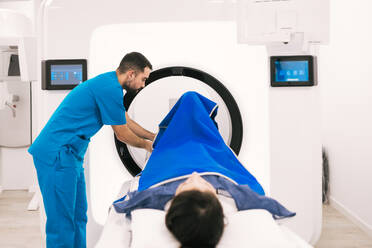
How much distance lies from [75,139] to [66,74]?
13.4 inches

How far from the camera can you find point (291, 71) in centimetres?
194

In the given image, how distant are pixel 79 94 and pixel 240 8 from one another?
84 cm

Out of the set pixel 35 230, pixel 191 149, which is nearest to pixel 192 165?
pixel 191 149

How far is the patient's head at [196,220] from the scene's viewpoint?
105cm

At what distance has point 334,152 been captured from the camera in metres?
3.42

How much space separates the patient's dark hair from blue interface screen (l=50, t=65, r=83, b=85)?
1.11 meters

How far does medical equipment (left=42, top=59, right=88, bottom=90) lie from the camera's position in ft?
6.48

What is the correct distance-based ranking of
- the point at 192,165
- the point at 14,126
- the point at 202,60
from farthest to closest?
the point at 14,126 < the point at 202,60 < the point at 192,165

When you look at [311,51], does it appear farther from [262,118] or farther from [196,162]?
[196,162]

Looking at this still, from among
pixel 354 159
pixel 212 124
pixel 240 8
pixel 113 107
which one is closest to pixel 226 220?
pixel 212 124

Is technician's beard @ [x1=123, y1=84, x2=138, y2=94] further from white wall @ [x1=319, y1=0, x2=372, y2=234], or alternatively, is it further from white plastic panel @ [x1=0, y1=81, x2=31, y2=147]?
white plastic panel @ [x1=0, y1=81, x2=31, y2=147]

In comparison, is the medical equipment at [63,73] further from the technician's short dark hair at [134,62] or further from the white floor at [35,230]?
the white floor at [35,230]

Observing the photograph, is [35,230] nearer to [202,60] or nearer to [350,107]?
[202,60]

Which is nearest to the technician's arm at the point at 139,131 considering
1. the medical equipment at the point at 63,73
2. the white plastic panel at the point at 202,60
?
the white plastic panel at the point at 202,60
